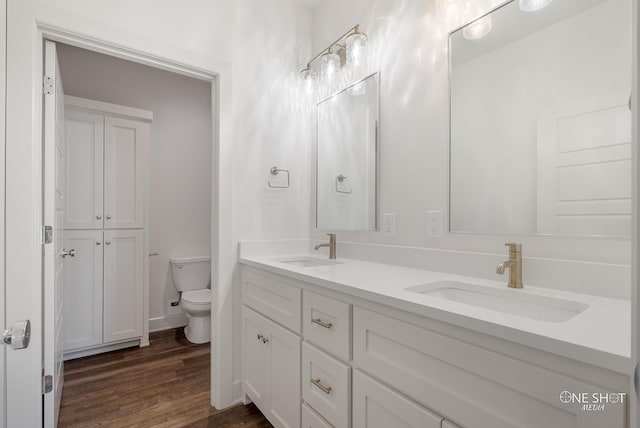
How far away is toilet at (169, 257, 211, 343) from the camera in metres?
2.60

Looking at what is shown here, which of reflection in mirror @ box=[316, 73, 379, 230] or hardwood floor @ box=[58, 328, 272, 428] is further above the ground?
reflection in mirror @ box=[316, 73, 379, 230]

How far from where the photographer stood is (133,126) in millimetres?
2506

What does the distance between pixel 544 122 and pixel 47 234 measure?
2064 millimetres

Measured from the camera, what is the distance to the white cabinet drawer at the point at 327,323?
1065mm

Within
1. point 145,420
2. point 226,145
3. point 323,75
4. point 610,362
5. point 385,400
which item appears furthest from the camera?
point 323,75

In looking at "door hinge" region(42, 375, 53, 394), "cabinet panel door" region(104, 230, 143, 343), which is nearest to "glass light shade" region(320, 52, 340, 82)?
"cabinet panel door" region(104, 230, 143, 343)

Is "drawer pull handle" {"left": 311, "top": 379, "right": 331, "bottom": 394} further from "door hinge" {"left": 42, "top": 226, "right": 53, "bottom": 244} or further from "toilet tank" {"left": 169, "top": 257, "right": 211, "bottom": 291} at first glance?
"toilet tank" {"left": 169, "top": 257, "right": 211, "bottom": 291}

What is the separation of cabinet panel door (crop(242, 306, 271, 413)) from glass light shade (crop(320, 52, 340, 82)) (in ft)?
4.88

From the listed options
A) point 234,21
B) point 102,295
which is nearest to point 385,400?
point 234,21

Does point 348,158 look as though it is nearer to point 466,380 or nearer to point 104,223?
point 466,380

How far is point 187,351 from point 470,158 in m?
2.45

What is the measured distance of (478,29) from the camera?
1.27m

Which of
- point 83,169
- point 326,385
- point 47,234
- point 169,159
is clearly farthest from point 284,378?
point 169,159

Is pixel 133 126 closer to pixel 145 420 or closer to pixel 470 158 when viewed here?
pixel 145 420
